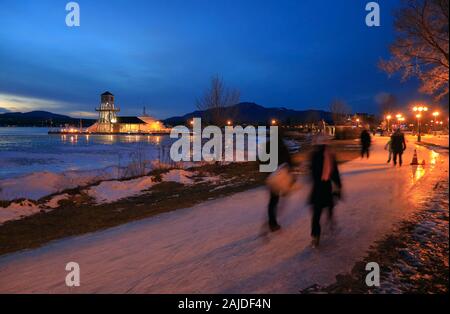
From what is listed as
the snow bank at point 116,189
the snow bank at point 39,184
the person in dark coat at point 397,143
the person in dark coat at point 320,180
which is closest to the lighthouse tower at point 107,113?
the snow bank at point 39,184

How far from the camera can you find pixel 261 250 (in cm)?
647

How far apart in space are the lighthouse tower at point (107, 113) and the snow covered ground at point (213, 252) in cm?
13478

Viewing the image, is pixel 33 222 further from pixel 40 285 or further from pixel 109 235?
pixel 40 285

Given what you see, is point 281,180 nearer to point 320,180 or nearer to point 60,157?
point 320,180

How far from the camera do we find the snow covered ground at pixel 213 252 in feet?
17.5

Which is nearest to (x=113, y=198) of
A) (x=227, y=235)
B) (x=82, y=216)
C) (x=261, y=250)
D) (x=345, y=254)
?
(x=82, y=216)

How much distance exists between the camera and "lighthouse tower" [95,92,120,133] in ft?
450

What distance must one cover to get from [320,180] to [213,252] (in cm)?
221

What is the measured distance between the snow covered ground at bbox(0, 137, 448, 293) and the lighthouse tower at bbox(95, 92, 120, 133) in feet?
442

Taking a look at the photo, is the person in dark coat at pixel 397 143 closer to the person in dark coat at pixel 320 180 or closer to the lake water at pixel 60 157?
the person in dark coat at pixel 320 180

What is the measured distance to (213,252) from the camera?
6.57 meters

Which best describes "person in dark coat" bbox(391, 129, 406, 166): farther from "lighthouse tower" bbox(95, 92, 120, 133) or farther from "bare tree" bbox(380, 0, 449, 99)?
"lighthouse tower" bbox(95, 92, 120, 133)

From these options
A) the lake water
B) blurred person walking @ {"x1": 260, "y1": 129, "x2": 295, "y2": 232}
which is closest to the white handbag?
blurred person walking @ {"x1": 260, "y1": 129, "x2": 295, "y2": 232}

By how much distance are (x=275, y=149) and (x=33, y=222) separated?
7.52 m
